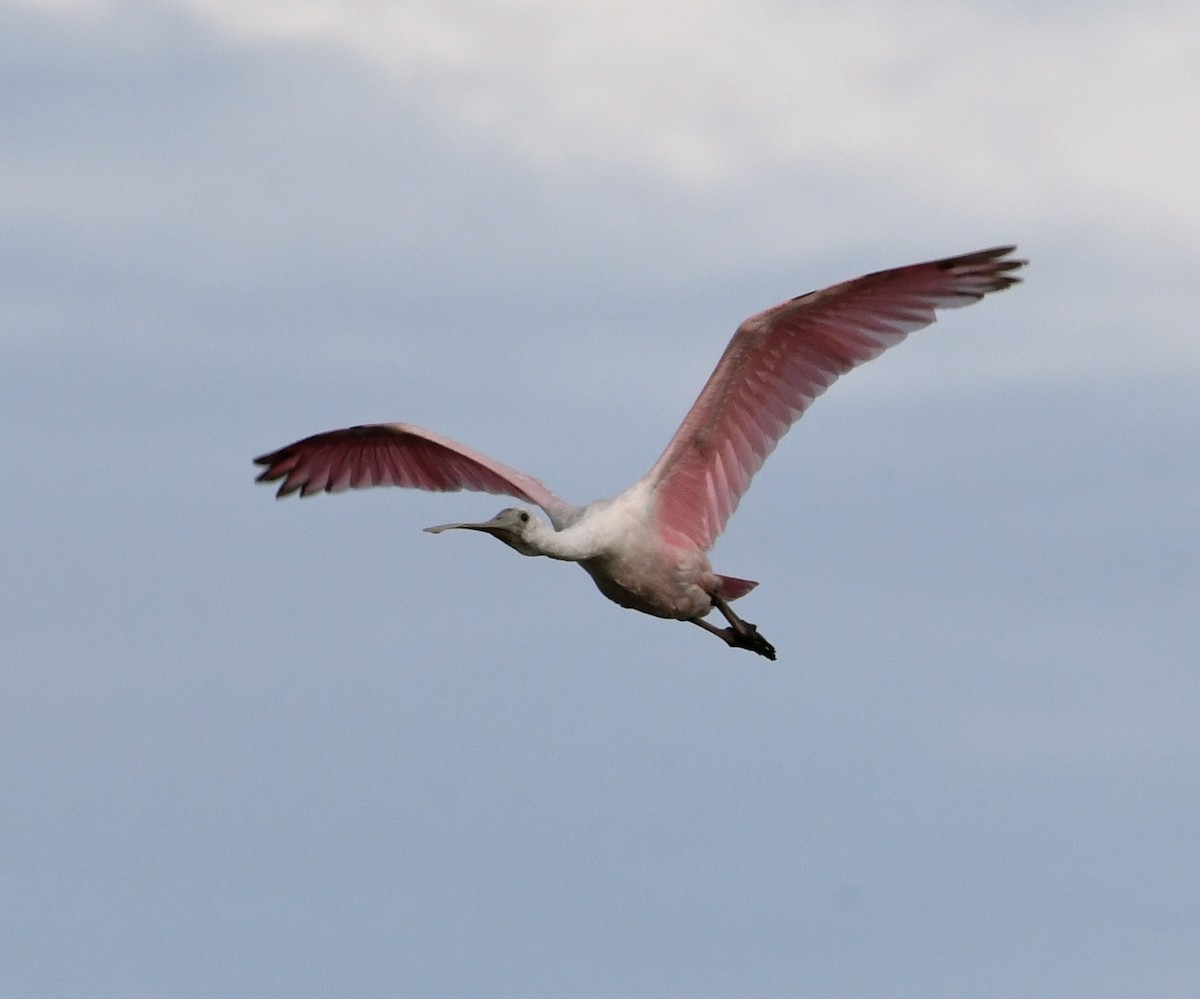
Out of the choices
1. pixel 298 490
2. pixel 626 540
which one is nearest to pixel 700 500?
pixel 626 540

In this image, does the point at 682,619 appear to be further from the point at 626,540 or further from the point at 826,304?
the point at 826,304

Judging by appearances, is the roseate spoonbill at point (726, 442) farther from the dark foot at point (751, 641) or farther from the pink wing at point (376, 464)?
the pink wing at point (376, 464)

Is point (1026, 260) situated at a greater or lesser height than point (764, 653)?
greater

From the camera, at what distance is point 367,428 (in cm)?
1736

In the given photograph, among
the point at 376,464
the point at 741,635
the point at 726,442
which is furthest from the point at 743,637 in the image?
the point at 376,464

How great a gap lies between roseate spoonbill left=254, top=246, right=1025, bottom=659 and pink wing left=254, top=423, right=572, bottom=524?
44.5 inches

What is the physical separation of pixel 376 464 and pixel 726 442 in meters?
3.45

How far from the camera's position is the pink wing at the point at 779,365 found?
1495 centimetres

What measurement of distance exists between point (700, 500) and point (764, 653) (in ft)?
4.77

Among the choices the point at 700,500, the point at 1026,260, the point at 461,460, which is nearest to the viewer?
the point at 1026,260

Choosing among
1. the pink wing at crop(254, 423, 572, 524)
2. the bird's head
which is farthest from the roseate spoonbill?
the pink wing at crop(254, 423, 572, 524)

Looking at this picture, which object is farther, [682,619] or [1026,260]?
[682,619]

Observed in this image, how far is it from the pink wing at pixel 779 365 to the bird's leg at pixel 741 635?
0.73 meters

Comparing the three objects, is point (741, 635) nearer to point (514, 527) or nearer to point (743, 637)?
point (743, 637)
